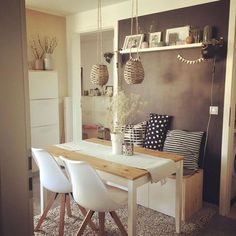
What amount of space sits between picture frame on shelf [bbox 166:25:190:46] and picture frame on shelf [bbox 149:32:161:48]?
0.42ft

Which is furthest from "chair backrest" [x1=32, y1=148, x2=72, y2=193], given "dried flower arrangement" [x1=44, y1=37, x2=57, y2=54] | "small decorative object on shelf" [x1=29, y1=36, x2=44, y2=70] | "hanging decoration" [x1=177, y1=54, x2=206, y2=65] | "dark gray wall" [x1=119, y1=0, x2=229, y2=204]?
"dried flower arrangement" [x1=44, y1=37, x2=57, y2=54]

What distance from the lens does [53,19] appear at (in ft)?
15.0

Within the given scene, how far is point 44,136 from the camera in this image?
433cm

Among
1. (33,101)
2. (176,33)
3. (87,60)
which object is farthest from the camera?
(87,60)

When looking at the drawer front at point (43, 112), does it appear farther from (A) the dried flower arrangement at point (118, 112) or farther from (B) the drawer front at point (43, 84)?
(A) the dried flower arrangement at point (118, 112)

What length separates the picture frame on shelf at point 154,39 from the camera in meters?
3.54

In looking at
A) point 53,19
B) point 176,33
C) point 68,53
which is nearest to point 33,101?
point 68,53

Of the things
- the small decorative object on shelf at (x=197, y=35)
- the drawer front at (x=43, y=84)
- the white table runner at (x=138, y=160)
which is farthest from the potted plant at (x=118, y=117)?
the drawer front at (x=43, y=84)

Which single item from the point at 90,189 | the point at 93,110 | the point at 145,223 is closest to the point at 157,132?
the point at 145,223

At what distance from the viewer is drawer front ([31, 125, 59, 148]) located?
4219mm

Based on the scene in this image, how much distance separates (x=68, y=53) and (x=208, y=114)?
2.71m

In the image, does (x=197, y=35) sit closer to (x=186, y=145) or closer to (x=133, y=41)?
(x=133, y=41)

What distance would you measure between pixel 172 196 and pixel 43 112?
237 centimetres

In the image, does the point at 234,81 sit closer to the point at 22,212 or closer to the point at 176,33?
the point at 176,33
